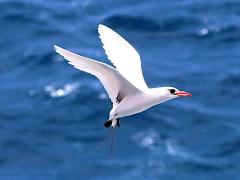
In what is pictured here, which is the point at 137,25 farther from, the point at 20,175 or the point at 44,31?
the point at 20,175

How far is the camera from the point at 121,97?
31.6m

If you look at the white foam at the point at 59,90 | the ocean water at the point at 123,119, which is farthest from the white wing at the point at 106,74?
the white foam at the point at 59,90

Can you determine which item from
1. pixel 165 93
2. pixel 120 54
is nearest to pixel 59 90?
pixel 120 54

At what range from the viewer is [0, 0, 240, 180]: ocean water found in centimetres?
9075

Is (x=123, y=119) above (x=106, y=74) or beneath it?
above

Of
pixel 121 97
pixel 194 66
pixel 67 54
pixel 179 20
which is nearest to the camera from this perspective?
pixel 67 54

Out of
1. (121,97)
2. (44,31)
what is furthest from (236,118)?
(121,97)

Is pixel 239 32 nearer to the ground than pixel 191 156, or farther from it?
farther from it

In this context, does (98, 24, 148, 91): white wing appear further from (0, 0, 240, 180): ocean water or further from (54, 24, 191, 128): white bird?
(0, 0, 240, 180): ocean water

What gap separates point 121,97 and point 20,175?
61557 mm

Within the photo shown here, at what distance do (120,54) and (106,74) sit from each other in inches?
176

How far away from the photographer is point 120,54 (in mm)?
34844

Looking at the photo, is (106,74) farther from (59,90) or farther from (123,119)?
(59,90)

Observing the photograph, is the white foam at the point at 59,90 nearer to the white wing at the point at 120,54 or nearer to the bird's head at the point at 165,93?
the white wing at the point at 120,54
